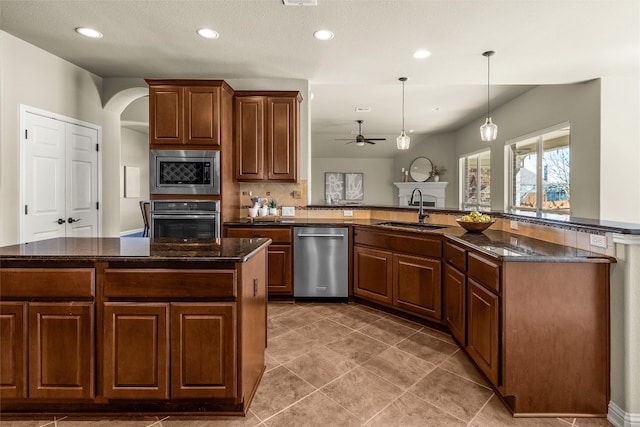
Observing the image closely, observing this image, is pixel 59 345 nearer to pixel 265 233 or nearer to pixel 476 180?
→ pixel 265 233

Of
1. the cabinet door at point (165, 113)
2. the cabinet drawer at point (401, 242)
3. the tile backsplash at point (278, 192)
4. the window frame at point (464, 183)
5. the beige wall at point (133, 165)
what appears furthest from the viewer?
the beige wall at point (133, 165)

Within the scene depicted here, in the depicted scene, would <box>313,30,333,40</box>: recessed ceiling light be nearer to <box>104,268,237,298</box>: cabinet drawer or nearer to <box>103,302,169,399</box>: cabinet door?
<box>104,268,237,298</box>: cabinet drawer

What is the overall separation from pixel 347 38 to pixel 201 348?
278cm

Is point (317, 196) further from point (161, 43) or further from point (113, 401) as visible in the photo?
point (113, 401)

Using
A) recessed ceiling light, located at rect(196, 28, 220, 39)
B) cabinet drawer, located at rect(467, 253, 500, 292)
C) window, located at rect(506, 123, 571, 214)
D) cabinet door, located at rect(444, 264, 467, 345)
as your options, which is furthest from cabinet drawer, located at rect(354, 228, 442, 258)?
window, located at rect(506, 123, 571, 214)

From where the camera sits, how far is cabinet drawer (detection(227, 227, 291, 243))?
3688mm

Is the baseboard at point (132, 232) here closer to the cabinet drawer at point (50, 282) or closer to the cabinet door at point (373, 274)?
the cabinet door at point (373, 274)

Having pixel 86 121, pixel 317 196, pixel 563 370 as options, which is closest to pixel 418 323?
pixel 563 370

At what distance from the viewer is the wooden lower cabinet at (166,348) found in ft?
5.55

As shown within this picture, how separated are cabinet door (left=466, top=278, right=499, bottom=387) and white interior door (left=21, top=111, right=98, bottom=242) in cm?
400

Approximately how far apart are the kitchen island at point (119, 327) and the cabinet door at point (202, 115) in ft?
6.91

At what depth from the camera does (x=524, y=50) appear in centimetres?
326

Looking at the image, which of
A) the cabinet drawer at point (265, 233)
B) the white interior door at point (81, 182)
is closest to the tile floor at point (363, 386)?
the cabinet drawer at point (265, 233)

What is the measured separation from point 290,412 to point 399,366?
89cm
